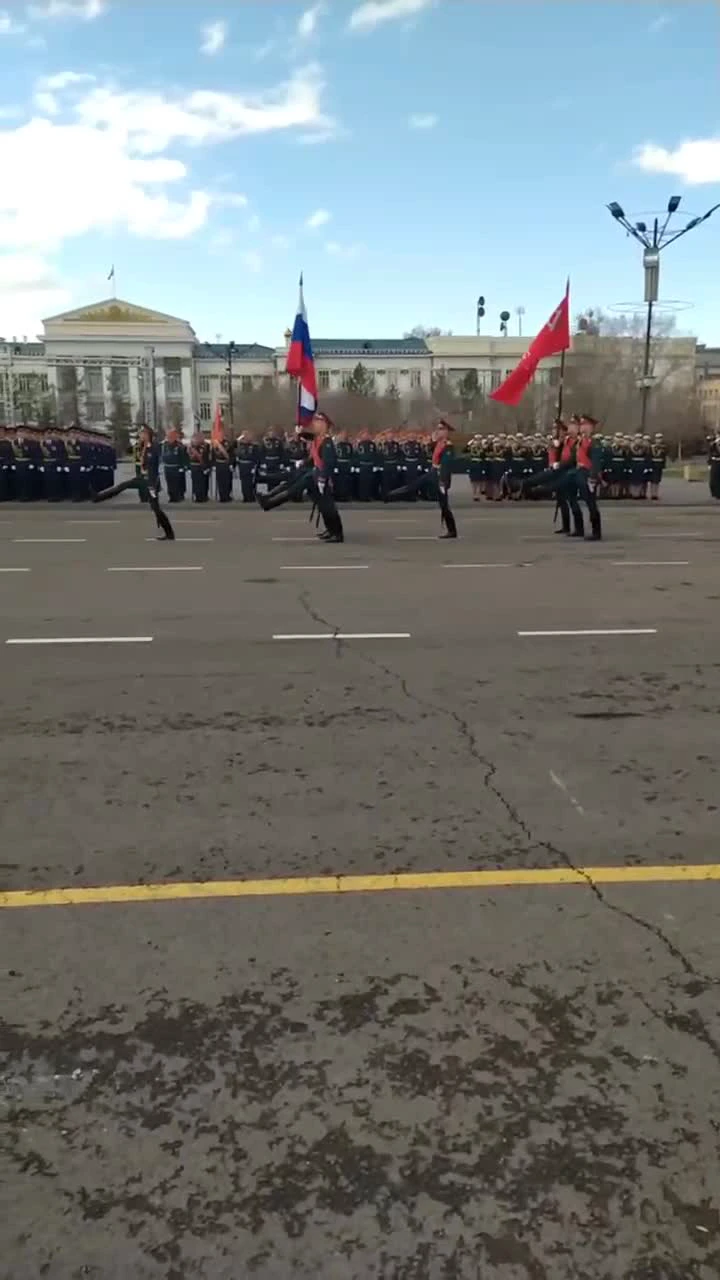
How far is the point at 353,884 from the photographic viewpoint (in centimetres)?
386

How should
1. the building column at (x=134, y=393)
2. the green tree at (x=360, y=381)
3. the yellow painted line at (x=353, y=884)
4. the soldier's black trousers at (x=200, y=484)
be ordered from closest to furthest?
the yellow painted line at (x=353, y=884) < the soldier's black trousers at (x=200, y=484) < the green tree at (x=360, y=381) < the building column at (x=134, y=393)

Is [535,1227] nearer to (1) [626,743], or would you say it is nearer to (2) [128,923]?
(2) [128,923]

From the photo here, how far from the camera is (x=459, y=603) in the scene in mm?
10234

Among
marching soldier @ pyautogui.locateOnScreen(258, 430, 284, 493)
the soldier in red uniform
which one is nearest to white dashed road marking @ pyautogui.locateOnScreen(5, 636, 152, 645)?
the soldier in red uniform

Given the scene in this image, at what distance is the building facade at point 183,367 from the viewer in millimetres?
104875

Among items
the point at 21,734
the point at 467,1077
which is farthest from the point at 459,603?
the point at 467,1077

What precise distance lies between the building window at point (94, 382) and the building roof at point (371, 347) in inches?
1007

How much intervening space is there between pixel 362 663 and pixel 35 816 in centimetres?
342

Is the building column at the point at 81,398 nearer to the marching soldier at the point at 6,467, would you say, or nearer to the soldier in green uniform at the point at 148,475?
the marching soldier at the point at 6,467

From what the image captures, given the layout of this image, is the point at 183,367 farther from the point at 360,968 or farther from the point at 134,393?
the point at 360,968

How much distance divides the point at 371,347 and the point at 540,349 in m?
105

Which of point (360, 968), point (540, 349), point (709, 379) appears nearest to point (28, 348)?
point (709, 379)

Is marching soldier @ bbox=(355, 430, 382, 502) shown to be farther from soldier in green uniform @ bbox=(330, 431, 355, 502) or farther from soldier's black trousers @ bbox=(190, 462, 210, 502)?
soldier's black trousers @ bbox=(190, 462, 210, 502)

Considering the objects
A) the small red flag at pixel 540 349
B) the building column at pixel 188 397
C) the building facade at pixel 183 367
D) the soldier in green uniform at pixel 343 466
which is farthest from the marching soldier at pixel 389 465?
the building column at pixel 188 397
